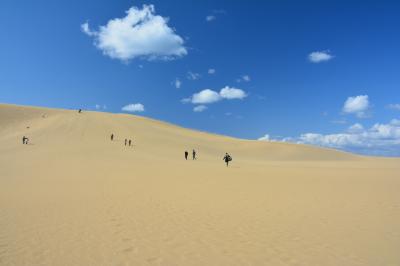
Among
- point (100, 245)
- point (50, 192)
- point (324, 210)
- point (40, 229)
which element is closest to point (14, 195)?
point (50, 192)

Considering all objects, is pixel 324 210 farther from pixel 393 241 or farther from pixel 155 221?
pixel 155 221

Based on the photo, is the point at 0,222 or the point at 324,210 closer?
the point at 0,222

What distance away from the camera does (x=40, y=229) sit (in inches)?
360

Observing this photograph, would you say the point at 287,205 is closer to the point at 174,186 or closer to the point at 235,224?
the point at 235,224

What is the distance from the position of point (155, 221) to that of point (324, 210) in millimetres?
6331

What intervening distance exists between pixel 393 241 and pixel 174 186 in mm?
11694

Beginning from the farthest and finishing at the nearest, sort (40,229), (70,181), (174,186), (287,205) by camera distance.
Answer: (70,181) → (174,186) → (287,205) → (40,229)

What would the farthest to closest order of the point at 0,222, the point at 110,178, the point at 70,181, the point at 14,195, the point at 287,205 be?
the point at 110,178 → the point at 70,181 → the point at 14,195 → the point at 287,205 → the point at 0,222

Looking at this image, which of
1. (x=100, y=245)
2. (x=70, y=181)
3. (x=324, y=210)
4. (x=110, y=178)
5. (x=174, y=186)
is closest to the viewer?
(x=100, y=245)

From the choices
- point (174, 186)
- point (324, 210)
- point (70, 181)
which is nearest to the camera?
point (324, 210)

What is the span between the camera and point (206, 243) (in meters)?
8.05

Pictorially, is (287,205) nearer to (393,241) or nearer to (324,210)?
(324,210)

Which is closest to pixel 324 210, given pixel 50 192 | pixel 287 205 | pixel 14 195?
pixel 287 205

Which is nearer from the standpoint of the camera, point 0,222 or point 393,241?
point 393,241
